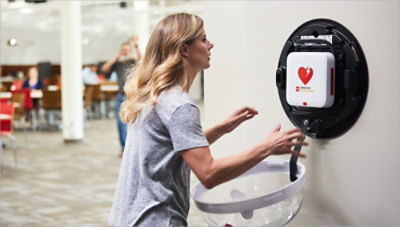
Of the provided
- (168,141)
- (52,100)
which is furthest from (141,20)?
(168,141)

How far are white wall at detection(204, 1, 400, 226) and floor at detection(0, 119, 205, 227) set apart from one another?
228 cm

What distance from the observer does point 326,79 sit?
2316 millimetres

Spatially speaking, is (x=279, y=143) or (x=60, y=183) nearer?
(x=279, y=143)

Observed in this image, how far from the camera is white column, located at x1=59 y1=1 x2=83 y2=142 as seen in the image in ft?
33.8

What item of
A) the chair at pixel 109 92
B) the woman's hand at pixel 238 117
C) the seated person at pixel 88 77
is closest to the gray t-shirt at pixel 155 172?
the woman's hand at pixel 238 117

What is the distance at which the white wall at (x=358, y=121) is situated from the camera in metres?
2.31

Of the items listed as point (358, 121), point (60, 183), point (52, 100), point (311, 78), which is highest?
point (311, 78)

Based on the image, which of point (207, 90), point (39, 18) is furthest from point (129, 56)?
point (39, 18)

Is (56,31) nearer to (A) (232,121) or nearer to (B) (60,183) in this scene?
(B) (60,183)

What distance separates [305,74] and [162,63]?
0.65m

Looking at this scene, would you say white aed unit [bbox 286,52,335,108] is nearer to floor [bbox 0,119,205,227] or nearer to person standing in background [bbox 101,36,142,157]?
floor [bbox 0,119,205,227]

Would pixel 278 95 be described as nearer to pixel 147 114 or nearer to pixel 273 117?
pixel 273 117

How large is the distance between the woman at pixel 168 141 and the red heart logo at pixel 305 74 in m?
0.41

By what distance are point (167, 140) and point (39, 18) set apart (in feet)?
62.6
